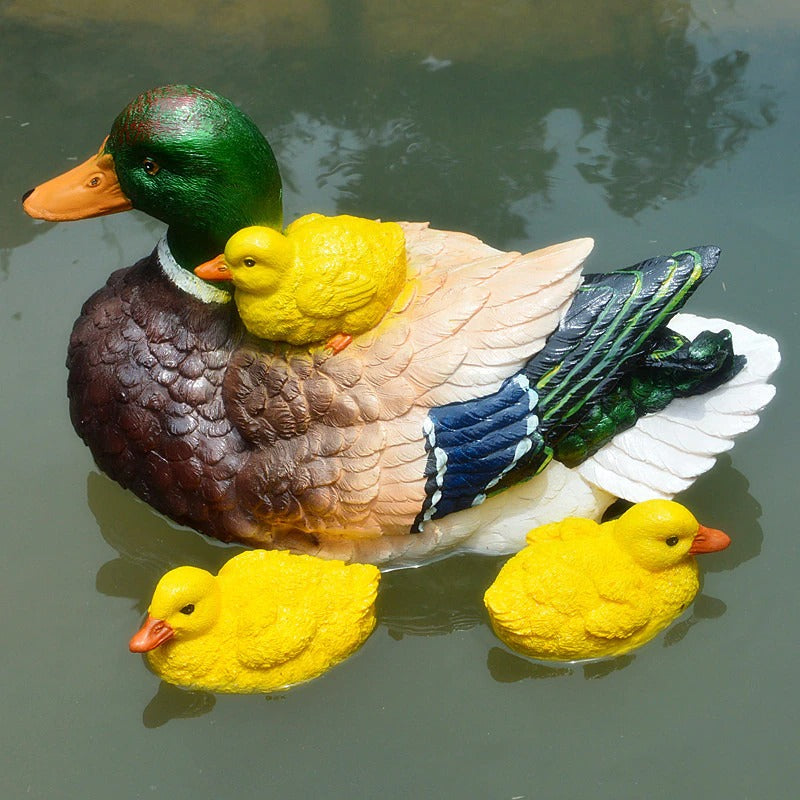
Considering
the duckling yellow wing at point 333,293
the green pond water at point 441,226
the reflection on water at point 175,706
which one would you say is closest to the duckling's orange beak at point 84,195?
the duckling yellow wing at point 333,293

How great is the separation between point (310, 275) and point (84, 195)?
591 mm

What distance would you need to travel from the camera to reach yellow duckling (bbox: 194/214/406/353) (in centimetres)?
253

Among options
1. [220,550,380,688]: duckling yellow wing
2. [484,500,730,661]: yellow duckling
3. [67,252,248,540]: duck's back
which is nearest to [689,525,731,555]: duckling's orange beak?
[484,500,730,661]: yellow duckling

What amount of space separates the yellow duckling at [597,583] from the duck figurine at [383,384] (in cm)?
16

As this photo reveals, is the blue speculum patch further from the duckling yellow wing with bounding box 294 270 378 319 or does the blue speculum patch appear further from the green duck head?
the green duck head

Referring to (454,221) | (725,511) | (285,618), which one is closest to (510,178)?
(454,221)

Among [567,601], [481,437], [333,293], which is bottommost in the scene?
[567,601]

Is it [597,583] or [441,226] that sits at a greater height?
[441,226]

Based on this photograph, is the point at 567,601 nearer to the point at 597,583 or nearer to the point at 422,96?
the point at 597,583

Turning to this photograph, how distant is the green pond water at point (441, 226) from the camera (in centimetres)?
274

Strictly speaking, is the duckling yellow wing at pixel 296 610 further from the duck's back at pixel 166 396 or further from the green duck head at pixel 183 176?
the green duck head at pixel 183 176

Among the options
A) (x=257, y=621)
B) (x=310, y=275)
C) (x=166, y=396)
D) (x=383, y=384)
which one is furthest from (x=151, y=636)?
(x=310, y=275)

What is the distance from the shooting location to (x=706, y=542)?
9.14ft

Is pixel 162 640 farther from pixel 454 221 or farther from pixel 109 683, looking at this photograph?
pixel 454 221
